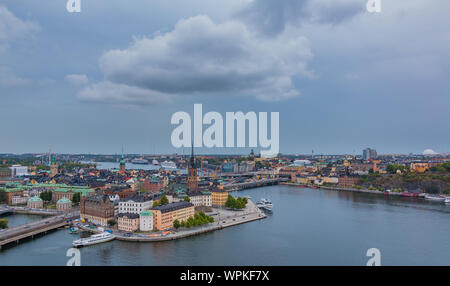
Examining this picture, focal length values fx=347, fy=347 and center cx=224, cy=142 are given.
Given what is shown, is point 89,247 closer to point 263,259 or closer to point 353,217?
point 263,259

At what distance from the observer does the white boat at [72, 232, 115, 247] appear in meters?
11.6

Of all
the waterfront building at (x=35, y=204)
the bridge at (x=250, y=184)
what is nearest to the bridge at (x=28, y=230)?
the waterfront building at (x=35, y=204)

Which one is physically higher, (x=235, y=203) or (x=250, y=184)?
(x=235, y=203)

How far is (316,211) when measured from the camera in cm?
1925

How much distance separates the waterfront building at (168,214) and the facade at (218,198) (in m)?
5.04

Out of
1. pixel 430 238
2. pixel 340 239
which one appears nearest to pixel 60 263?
pixel 340 239

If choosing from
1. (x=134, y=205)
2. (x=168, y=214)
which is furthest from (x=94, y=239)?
(x=134, y=205)

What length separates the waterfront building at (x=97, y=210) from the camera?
14930 mm

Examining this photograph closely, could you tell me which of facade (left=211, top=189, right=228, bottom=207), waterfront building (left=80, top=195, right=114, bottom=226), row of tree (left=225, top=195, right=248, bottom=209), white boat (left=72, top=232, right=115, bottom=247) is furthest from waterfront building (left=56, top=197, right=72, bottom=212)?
row of tree (left=225, top=195, right=248, bottom=209)

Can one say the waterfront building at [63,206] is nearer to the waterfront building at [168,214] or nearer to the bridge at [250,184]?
the waterfront building at [168,214]

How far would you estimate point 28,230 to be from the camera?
13.0 meters

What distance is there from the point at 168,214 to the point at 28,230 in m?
5.18

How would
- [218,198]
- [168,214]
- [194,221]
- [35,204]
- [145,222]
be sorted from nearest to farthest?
[145,222] → [168,214] → [194,221] → [35,204] → [218,198]

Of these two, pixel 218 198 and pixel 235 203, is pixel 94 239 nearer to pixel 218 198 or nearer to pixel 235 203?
pixel 235 203
